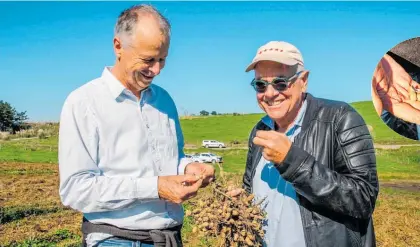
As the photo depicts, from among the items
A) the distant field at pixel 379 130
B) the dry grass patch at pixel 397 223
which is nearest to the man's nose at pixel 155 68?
the dry grass patch at pixel 397 223

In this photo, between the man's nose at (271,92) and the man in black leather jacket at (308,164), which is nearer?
the man in black leather jacket at (308,164)

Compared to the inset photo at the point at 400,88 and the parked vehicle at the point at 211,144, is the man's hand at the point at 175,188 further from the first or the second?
the parked vehicle at the point at 211,144

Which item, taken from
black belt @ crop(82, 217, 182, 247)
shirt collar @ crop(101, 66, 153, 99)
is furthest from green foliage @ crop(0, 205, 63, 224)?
shirt collar @ crop(101, 66, 153, 99)

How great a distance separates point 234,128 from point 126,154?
51.3 metres

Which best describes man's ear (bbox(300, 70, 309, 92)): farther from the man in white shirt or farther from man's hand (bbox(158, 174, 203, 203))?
man's hand (bbox(158, 174, 203, 203))

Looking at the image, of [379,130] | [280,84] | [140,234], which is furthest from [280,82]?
[379,130]

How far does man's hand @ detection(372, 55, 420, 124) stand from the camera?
2213mm

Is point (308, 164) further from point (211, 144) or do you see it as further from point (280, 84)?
point (211, 144)

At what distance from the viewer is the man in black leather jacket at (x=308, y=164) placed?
7.70 feet

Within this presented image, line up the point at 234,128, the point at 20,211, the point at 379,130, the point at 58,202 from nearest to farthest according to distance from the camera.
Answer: the point at 20,211 < the point at 58,202 < the point at 379,130 < the point at 234,128

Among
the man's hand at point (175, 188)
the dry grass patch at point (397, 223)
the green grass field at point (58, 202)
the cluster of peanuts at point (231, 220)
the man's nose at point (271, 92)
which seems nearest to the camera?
the man's hand at point (175, 188)

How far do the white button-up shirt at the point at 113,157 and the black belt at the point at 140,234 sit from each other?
0.03m

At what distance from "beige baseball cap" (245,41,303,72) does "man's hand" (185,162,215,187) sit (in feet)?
2.21

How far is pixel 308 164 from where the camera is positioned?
2.34 m
